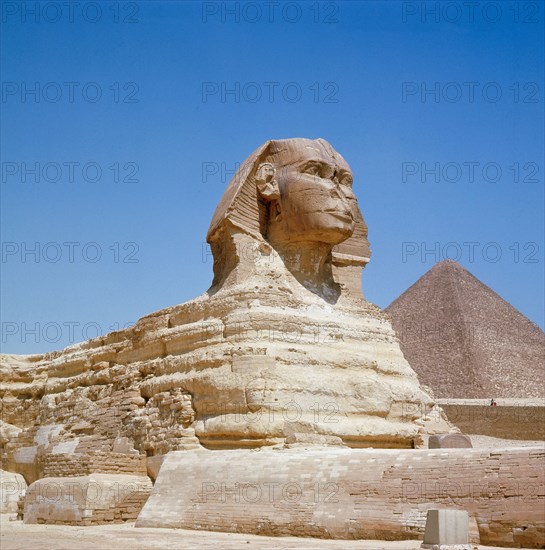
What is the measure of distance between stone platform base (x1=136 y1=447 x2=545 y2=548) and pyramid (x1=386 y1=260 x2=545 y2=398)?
52.9m

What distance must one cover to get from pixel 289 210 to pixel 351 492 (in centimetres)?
563

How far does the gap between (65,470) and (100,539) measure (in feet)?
11.8

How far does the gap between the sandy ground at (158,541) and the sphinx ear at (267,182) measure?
5600 millimetres

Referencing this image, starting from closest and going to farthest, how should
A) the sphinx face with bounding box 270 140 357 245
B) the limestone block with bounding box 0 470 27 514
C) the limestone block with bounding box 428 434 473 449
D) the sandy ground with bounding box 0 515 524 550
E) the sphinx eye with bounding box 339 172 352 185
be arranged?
the sandy ground with bounding box 0 515 524 550
the limestone block with bounding box 428 434 473 449
the sphinx face with bounding box 270 140 357 245
the sphinx eye with bounding box 339 172 352 185
the limestone block with bounding box 0 470 27 514

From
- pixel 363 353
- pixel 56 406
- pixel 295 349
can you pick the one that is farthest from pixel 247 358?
pixel 56 406

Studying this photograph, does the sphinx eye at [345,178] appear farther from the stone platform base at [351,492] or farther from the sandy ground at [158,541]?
the sandy ground at [158,541]

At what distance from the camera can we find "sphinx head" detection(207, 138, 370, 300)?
15547 millimetres

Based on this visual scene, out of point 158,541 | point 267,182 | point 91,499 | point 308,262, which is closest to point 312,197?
point 267,182

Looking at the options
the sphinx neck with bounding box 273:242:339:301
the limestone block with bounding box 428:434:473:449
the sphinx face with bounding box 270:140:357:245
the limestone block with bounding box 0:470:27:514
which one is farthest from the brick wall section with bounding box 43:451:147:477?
the limestone block with bounding box 428:434:473:449

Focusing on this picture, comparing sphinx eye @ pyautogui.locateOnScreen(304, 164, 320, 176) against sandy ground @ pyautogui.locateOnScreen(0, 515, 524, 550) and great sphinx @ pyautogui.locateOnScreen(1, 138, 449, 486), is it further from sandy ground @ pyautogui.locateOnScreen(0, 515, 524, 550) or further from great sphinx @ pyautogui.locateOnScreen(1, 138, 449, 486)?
sandy ground @ pyautogui.locateOnScreen(0, 515, 524, 550)

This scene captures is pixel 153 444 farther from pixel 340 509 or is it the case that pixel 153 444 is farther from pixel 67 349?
pixel 67 349

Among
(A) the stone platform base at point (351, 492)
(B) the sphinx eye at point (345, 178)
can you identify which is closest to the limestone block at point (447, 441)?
(A) the stone platform base at point (351, 492)

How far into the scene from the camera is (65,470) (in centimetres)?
1520

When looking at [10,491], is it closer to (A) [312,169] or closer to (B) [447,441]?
(A) [312,169]
